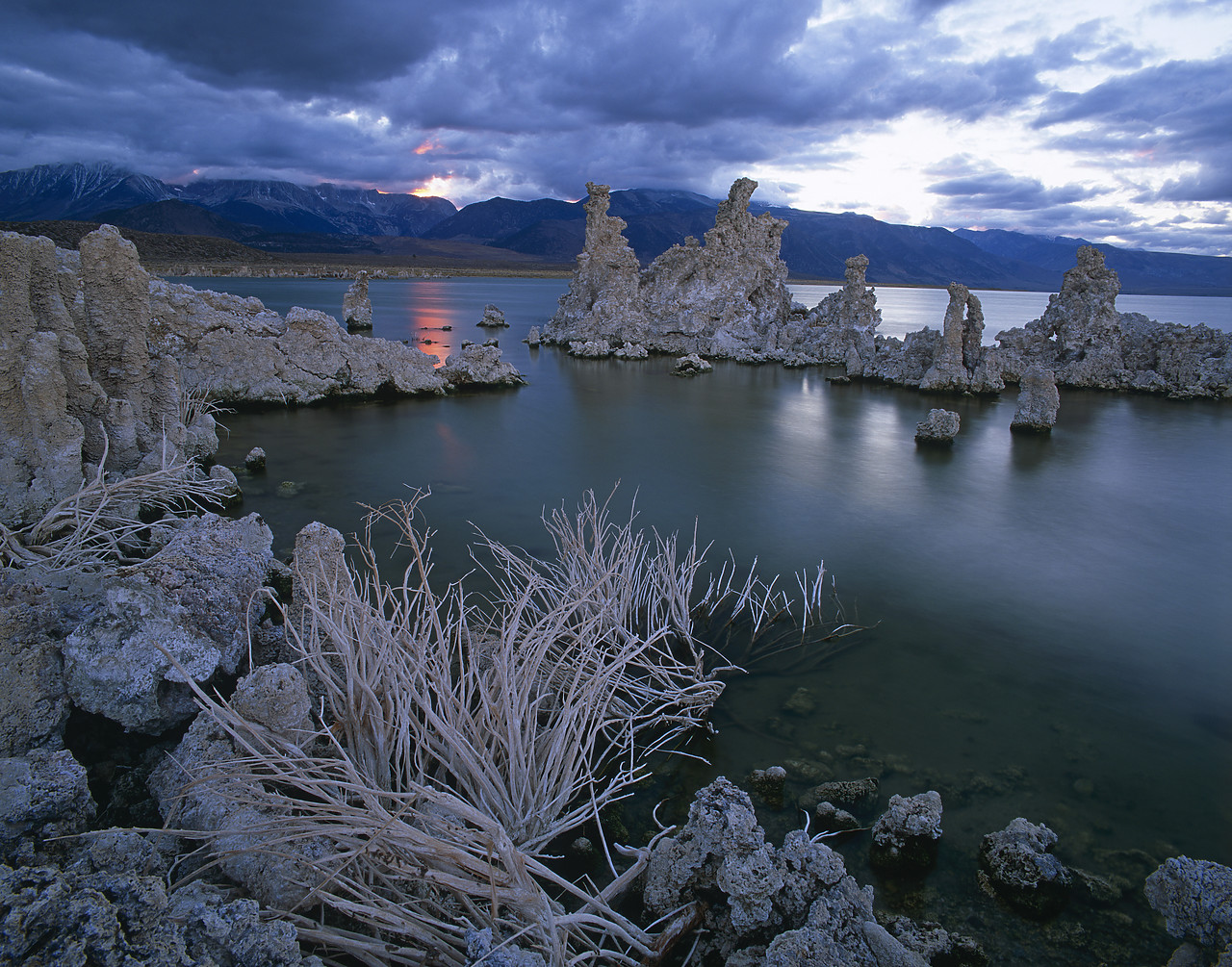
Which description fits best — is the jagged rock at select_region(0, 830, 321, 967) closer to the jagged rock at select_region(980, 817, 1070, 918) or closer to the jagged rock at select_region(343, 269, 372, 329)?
the jagged rock at select_region(980, 817, 1070, 918)

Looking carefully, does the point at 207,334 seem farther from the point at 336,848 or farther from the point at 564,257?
the point at 564,257

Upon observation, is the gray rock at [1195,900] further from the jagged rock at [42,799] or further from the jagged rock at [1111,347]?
the jagged rock at [1111,347]

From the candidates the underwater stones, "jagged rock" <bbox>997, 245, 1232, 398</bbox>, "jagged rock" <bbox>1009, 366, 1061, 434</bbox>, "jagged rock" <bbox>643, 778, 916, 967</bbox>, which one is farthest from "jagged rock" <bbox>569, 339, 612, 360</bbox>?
"jagged rock" <bbox>643, 778, 916, 967</bbox>

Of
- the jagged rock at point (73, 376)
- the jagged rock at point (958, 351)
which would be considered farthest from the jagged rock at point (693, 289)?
the jagged rock at point (73, 376)

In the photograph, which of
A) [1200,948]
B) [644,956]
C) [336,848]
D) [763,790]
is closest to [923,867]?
[763,790]

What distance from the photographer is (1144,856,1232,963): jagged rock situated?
2229 mm

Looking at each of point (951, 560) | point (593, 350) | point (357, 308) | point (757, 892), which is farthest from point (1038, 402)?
point (357, 308)

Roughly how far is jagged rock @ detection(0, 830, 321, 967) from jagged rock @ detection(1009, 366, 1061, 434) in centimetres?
1611

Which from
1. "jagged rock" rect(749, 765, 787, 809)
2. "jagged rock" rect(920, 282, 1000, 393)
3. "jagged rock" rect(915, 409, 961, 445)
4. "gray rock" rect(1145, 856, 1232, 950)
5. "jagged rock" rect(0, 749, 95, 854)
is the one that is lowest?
"jagged rock" rect(749, 765, 787, 809)

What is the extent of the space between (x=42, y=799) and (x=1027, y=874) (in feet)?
13.3

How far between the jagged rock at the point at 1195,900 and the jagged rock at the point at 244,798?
3.04m

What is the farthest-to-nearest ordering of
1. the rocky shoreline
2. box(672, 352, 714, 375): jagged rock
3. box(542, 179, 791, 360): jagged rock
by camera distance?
box(542, 179, 791, 360): jagged rock, box(672, 352, 714, 375): jagged rock, the rocky shoreline

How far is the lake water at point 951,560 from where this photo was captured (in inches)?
145

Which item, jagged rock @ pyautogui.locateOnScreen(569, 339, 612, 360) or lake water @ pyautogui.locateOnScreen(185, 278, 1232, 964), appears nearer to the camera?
lake water @ pyautogui.locateOnScreen(185, 278, 1232, 964)
